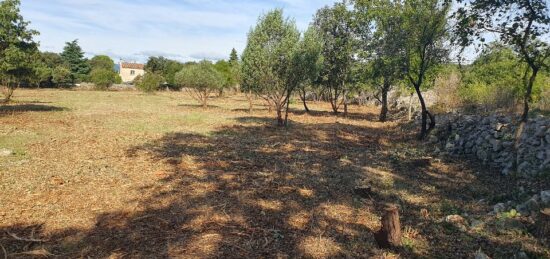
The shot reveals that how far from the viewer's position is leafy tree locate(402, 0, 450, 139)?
20.6 m

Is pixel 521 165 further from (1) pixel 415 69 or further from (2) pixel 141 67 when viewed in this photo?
(2) pixel 141 67

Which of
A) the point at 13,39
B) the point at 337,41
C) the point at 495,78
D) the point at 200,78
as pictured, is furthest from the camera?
the point at 200,78

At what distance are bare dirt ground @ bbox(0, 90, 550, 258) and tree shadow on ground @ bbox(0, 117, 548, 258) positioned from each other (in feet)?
0.13

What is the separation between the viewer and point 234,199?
10.8 m

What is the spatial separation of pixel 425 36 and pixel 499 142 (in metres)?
8.30

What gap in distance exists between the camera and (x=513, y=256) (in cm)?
711

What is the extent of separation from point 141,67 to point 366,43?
415 feet

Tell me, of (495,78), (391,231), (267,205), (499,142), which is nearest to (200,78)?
(495,78)

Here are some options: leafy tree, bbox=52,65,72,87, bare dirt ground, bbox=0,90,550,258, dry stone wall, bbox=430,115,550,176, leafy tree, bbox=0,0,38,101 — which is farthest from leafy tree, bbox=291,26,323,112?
leafy tree, bbox=52,65,72,87

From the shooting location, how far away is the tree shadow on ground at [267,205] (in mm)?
7730

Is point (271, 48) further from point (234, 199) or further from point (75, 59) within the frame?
point (75, 59)

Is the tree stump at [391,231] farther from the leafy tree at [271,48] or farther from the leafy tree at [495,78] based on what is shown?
the leafy tree at [271,48]

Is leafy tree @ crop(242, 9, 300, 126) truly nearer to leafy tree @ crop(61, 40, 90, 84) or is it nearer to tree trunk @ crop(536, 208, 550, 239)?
tree trunk @ crop(536, 208, 550, 239)

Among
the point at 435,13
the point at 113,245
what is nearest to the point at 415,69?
the point at 435,13
